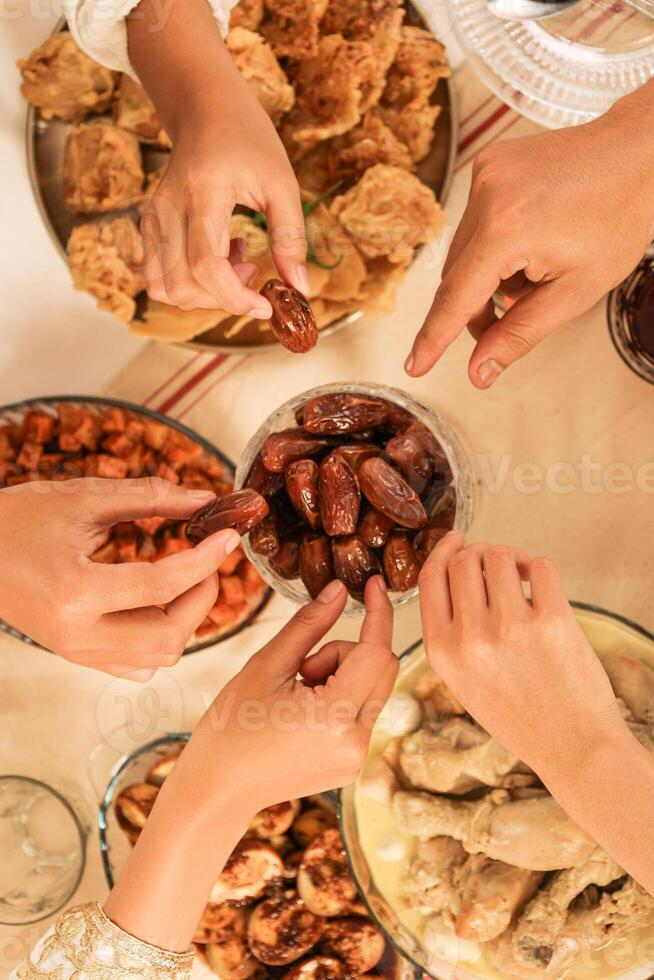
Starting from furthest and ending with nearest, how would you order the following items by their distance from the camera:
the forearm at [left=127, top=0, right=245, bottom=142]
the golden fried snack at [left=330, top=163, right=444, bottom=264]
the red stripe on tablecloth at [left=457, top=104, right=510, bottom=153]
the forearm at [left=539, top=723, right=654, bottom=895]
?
the red stripe on tablecloth at [left=457, top=104, right=510, bottom=153] → the golden fried snack at [left=330, top=163, right=444, bottom=264] → the forearm at [left=127, top=0, right=245, bottom=142] → the forearm at [left=539, top=723, right=654, bottom=895]

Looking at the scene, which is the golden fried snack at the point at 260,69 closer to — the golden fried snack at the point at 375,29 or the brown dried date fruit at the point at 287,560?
the golden fried snack at the point at 375,29

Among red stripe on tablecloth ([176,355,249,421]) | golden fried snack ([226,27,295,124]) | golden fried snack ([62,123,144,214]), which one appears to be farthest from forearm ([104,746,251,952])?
golden fried snack ([226,27,295,124])

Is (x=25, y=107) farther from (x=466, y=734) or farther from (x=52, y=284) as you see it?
(x=466, y=734)

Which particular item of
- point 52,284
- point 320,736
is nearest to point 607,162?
point 320,736

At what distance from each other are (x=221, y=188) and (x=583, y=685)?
0.64 metres

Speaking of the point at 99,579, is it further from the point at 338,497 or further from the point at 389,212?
the point at 389,212

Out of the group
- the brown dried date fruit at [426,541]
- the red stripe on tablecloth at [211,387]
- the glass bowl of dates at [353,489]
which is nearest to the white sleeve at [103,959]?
the glass bowl of dates at [353,489]

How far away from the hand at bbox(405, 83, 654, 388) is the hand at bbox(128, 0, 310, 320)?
0.19 metres

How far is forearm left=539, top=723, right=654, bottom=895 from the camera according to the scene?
0.84 metres

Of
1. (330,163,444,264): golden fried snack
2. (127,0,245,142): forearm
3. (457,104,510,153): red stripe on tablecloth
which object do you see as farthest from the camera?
(457,104,510,153): red stripe on tablecloth

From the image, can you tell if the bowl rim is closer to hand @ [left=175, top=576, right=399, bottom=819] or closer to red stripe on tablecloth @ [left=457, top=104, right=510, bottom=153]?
hand @ [left=175, top=576, right=399, bottom=819]

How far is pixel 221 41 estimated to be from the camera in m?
0.99

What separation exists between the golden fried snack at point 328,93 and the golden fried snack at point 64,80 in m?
0.26

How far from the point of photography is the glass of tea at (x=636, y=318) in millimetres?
1142
